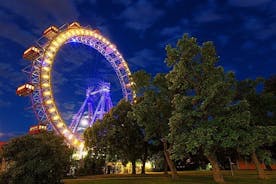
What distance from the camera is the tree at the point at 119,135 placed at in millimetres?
35219

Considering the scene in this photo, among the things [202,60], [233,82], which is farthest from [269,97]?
[202,60]

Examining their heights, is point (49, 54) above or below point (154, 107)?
above

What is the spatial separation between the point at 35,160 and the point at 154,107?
41.1 ft

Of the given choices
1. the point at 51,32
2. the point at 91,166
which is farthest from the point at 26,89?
the point at 91,166

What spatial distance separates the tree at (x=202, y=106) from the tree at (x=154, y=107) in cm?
258

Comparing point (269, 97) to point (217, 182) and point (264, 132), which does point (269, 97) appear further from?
point (217, 182)

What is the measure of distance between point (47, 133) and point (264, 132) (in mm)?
17322

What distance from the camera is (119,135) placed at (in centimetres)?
3550

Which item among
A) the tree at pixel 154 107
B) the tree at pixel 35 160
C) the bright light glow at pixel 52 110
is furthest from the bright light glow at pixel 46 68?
the tree at pixel 35 160

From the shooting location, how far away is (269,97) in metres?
29.6

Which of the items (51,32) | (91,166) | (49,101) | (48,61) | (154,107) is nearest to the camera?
(154,107)

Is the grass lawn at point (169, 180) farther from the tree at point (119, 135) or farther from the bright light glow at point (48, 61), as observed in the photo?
the bright light glow at point (48, 61)

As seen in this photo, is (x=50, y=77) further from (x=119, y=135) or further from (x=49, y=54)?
(x=119, y=135)

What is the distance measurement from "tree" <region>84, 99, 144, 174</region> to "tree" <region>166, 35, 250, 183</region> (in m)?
12.2
